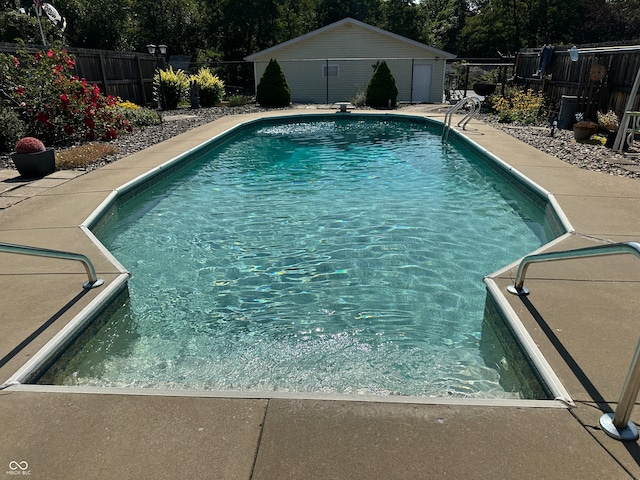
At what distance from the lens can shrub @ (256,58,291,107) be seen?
19.9m

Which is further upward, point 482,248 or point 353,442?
point 353,442

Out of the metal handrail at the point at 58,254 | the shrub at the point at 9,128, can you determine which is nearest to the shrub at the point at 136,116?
the shrub at the point at 9,128

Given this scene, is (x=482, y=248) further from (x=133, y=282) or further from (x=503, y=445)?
(x=133, y=282)

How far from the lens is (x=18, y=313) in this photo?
3.48m

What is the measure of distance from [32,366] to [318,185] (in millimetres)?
6521

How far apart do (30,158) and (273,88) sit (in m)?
13.7

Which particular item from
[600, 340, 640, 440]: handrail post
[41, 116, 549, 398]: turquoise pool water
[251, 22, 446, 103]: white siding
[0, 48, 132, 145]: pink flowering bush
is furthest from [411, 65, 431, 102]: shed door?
[600, 340, 640, 440]: handrail post

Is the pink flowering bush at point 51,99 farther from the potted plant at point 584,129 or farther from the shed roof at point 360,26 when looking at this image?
the shed roof at point 360,26

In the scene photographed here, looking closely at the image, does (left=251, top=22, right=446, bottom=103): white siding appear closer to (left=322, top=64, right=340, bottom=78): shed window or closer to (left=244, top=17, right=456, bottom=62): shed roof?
(left=244, top=17, right=456, bottom=62): shed roof

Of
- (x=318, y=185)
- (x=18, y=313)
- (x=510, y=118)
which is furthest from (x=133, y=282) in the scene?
(x=510, y=118)

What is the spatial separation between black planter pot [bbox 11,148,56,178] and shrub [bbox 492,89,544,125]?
13275 mm

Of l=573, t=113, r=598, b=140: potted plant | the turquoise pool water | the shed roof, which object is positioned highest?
the shed roof

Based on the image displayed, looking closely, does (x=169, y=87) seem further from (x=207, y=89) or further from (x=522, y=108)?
(x=522, y=108)

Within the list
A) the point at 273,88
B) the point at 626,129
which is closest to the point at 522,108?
the point at 626,129
